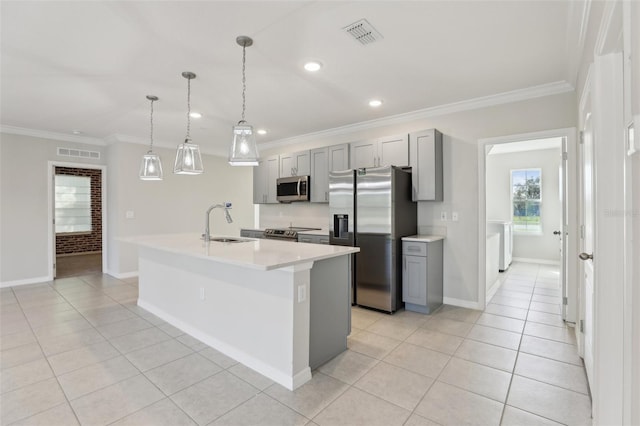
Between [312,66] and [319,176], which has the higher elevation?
[312,66]

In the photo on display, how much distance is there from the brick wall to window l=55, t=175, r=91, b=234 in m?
0.11

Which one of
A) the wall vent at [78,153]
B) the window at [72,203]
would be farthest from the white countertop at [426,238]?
the window at [72,203]

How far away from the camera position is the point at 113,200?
5.70 meters

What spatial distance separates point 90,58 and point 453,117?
154 inches

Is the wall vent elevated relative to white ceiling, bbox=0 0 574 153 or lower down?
lower down

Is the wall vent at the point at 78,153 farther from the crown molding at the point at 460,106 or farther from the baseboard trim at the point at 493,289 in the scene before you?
the baseboard trim at the point at 493,289

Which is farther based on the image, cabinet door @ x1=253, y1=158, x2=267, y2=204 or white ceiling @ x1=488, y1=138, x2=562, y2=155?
white ceiling @ x1=488, y1=138, x2=562, y2=155

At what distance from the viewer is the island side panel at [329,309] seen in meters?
2.39

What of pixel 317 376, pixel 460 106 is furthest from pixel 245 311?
pixel 460 106

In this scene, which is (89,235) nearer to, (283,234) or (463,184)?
(283,234)

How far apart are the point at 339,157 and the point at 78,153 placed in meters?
4.79

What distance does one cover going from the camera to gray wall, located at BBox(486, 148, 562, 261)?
21.7 ft

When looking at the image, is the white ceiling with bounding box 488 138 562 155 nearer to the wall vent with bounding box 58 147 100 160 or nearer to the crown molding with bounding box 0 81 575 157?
the crown molding with bounding box 0 81 575 157

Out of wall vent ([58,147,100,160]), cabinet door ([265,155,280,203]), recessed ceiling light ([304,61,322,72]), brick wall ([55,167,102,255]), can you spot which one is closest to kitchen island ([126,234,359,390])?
recessed ceiling light ([304,61,322,72])
